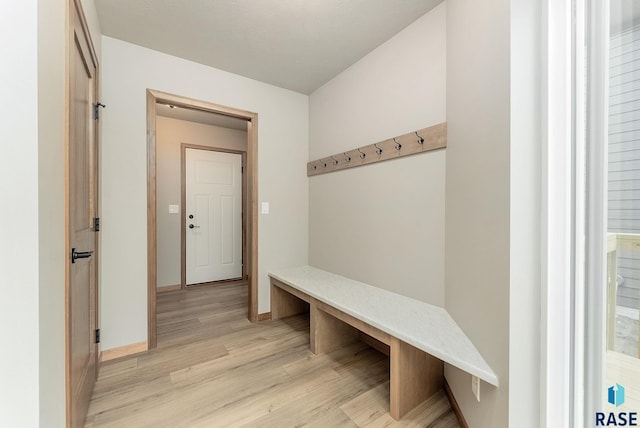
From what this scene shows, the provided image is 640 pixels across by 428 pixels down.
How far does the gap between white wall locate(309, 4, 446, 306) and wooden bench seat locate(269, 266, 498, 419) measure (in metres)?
0.18

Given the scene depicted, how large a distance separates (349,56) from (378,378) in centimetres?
260

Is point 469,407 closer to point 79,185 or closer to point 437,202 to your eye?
point 437,202

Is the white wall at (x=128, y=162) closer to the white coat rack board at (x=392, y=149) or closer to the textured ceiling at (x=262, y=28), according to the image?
the textured ceiling at (x=262, y=28)

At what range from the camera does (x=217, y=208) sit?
163 inches

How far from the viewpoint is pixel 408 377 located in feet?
4.85

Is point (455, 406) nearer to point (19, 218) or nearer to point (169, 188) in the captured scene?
Answer: point (19, 218)

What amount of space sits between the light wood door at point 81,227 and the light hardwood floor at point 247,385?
24cm

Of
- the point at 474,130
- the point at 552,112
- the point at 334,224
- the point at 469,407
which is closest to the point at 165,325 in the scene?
the point at 334,224

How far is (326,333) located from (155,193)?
190 cm

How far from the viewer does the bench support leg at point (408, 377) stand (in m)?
1.43

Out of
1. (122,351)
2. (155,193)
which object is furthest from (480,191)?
(122,351)

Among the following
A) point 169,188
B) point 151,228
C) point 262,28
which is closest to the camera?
point 262,28

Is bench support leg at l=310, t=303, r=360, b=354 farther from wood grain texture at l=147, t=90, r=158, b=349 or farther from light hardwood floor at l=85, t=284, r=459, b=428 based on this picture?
wood grain texture at l=147, t=90, r=158, b=349

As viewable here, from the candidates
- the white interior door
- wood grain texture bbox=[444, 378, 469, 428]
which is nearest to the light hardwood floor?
wood grain texture bbox=[444, 378, 469, 428]
